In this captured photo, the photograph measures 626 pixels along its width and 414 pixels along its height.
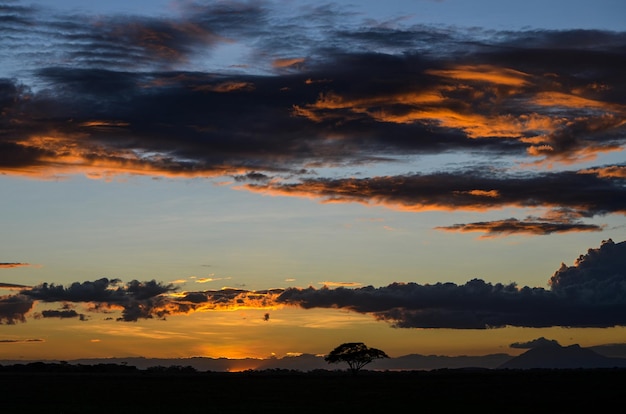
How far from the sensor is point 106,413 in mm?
79625

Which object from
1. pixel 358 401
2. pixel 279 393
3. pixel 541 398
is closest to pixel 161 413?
pixel 358 401

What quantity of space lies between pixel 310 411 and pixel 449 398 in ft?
90.6

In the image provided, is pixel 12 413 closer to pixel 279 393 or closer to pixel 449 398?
pixel 279 393

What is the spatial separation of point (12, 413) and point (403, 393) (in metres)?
55.2

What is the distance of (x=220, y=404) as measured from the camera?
9225 cm

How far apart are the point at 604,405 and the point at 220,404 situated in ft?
135

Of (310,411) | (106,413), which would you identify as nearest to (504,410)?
(310,411)

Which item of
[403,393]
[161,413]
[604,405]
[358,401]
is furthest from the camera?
[403,393]

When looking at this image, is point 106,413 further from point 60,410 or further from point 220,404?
point 220,404

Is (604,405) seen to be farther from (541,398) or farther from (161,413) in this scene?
(161,413)

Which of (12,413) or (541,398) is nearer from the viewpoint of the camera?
(12,413)

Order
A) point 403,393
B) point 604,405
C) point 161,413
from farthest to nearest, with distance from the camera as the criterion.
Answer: point 403,393
point 604,405
point 161,413

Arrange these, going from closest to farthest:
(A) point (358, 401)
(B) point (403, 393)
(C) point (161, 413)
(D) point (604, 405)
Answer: (C) point (161, 413)
(D) point (604, 405)
(A) point (358, 401)
(B) point (403, 393)

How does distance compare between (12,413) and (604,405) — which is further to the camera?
(604,405)
